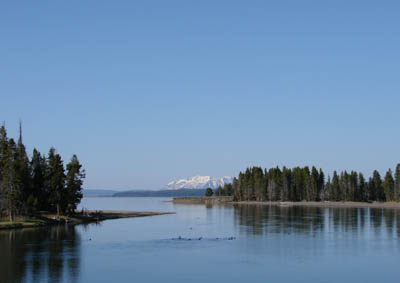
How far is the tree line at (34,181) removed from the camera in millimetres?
119875

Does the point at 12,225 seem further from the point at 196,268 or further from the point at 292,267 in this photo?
the point at 292,267

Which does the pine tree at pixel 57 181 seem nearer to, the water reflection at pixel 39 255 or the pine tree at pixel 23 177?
the pine tree at pixel 23 177

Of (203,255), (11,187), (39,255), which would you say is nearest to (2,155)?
(11,187)

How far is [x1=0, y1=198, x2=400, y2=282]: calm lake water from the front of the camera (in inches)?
2418

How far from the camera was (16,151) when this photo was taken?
13525 cm

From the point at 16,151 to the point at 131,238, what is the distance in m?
52.6

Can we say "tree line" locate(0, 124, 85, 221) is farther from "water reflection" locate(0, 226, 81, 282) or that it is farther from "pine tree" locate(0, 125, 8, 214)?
"water reflection" locate(0, 226, 81, 282)

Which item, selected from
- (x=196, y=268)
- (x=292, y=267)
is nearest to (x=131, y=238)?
(x=196, y=268)

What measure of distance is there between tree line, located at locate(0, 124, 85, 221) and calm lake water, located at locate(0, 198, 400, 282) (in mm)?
12730

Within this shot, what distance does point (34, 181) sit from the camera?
135750 mm

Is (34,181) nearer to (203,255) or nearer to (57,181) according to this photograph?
(57,181)

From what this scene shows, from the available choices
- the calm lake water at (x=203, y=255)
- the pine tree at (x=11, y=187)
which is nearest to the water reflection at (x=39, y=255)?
the calm lake water at (x=203, y=255)

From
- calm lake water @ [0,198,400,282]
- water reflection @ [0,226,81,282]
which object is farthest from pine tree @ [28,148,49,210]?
water reflection @ [0,226,81,282]

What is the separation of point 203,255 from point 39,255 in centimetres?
2536
